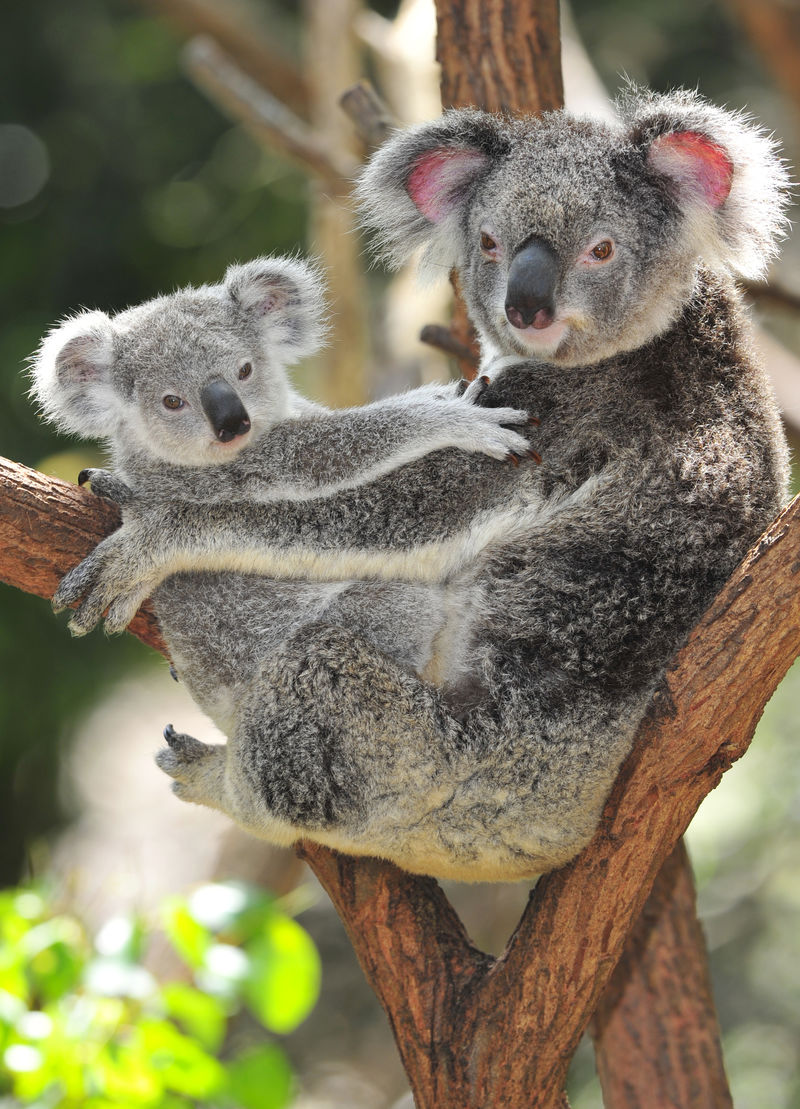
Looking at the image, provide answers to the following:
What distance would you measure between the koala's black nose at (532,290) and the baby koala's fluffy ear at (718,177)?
412mm

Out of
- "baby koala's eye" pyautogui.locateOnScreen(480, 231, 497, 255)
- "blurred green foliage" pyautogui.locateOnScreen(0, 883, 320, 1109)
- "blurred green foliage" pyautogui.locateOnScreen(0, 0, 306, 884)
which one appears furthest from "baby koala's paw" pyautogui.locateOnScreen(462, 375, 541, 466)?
"blurred green foliage" pyautogui.locateOnScreen(0, 0, 306, 884)

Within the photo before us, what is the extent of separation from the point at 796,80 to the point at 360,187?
153 inches

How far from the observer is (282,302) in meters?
3.29

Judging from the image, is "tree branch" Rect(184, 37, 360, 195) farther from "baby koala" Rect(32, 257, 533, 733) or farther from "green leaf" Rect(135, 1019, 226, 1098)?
"green leaf" Rect(135, 1019, 226, 1098)

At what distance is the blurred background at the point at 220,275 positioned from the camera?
559 centimetres

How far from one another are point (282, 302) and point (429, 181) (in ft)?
1.83

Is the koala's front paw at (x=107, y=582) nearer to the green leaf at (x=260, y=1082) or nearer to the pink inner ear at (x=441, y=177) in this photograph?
the green leaf at (x=260, y=1082)

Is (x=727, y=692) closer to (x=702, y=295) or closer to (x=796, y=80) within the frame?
(x=702, y=295)

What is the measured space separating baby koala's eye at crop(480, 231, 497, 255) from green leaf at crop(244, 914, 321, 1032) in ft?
5.50

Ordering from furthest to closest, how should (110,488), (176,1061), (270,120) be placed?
(270,120) < (110,488) < (176,1061)

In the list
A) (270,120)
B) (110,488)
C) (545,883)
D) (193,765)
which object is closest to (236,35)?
(270,120)

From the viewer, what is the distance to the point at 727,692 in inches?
90.0

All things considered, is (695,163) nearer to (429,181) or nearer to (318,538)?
(429,181)

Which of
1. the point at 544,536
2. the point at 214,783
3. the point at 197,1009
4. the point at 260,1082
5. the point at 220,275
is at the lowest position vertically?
the point at 260,1082
